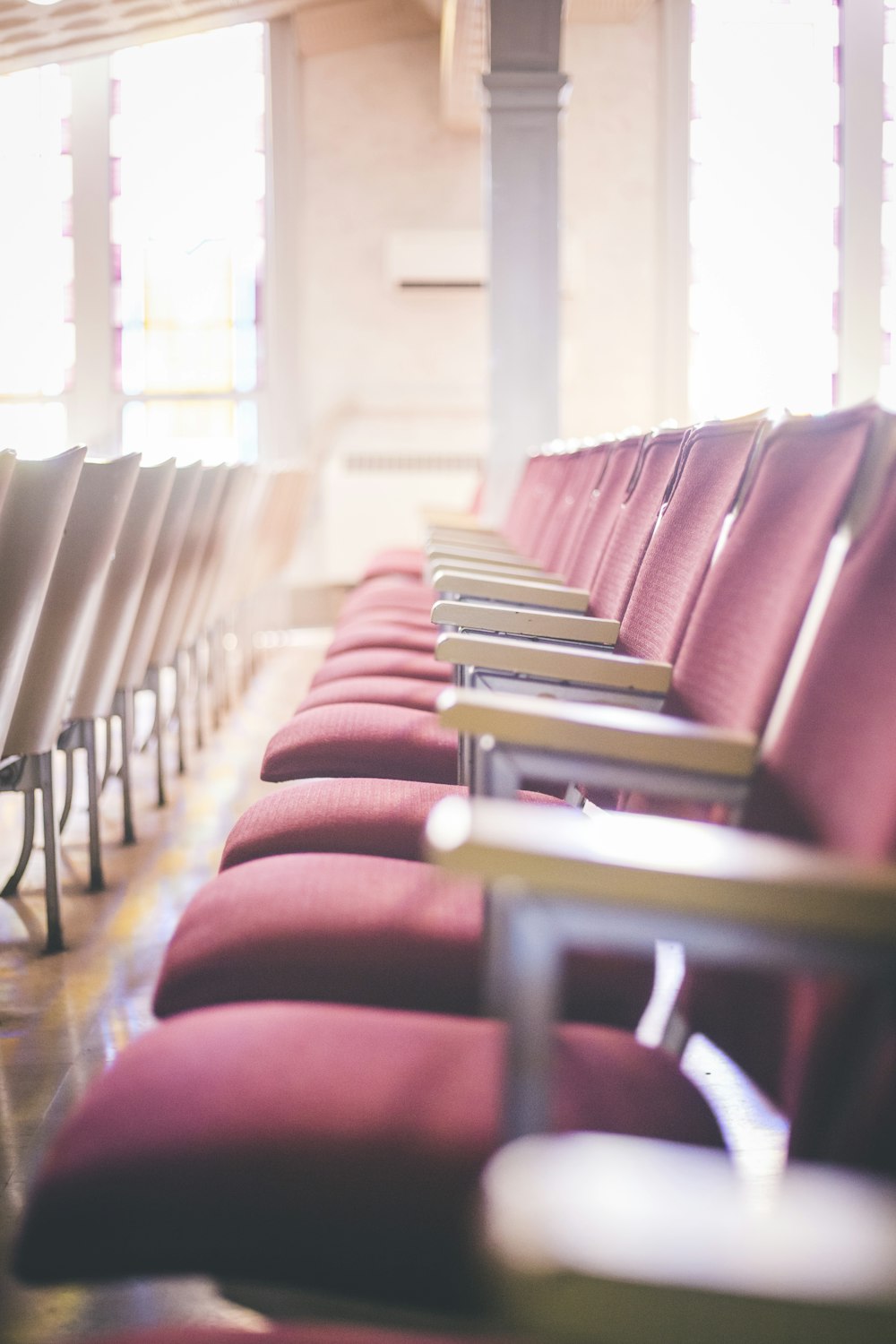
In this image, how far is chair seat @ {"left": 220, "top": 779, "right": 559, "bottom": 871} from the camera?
4.75ft

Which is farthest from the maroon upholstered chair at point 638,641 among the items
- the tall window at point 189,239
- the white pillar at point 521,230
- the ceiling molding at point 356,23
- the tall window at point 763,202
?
the tall window at point 763,202

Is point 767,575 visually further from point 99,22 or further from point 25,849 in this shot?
point 99,22

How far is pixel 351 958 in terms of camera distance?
3.65 ft

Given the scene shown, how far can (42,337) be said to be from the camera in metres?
9.15

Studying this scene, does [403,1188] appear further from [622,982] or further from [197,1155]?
[622,982]

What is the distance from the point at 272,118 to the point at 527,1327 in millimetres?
9062

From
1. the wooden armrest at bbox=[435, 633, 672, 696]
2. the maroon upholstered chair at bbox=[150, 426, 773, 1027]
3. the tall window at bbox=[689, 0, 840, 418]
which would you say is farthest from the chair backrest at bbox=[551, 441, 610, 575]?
the tall window at bbox=[689, 0, 840, 418]

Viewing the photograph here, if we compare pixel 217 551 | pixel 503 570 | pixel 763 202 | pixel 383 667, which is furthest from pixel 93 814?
pixel 763 202

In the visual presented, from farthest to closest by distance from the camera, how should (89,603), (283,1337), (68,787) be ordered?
(68,787) < (89,603) < (283,1337)

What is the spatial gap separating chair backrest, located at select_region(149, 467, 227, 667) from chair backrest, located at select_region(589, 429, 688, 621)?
1.46 metres

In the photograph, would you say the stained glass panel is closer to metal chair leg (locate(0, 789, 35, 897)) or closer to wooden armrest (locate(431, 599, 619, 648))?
metal chair leg (locate(0, 789, 35, 897))

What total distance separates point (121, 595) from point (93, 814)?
46cm

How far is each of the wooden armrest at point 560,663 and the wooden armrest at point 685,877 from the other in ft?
2.54

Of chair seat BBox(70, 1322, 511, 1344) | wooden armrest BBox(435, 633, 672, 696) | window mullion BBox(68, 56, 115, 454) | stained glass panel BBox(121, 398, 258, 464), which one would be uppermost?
window mullion BBox(68, 56, 115, 454)
